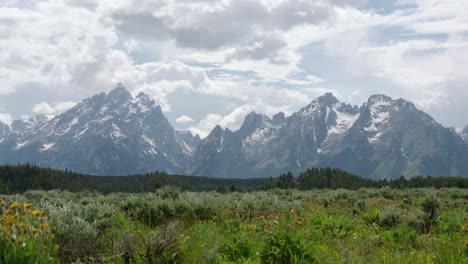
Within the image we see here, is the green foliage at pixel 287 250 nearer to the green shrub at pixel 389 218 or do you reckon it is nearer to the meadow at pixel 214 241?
the meadow at pixel 214 241

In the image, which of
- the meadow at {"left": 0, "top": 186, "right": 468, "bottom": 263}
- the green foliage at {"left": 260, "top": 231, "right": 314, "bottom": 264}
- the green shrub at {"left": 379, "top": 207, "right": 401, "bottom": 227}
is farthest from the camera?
the green shrub at {"left": 379, "top": 207, "right": 401, "bottom": 227}

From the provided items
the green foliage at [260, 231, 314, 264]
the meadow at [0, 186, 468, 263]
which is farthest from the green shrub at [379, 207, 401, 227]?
the green foliage at [260, 231, 314, 264]

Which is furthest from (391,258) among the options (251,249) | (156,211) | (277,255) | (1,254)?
(156,211)

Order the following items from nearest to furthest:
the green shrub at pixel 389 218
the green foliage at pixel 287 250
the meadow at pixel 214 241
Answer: the meadow at pixel 214 241 → the green foliage at pixel 287 250 → the green shrub at pixel 389 218

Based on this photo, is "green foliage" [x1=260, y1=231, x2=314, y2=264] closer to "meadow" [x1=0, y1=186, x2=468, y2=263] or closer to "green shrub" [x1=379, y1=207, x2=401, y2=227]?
"meadow" [x1=0, y1=186, x2=468, y2=263]

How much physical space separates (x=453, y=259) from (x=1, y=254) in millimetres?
6887

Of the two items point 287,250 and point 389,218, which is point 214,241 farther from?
point 389,218

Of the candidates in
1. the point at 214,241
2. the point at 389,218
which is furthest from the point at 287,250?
the point at 389,218

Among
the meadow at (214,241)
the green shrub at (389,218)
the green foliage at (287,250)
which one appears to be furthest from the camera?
the green shrub at (389,218)

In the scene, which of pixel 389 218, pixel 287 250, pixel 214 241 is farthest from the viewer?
pixel 389 218

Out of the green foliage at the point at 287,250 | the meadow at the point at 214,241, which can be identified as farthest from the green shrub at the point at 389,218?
the green foliage at the point at 287,250

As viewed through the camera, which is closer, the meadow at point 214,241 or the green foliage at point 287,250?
the meadow at point 214,241

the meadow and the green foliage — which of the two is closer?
the meadow

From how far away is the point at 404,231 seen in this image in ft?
34.2
